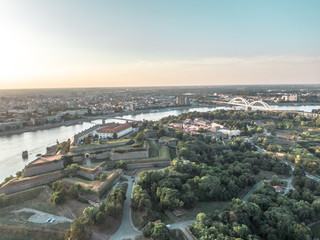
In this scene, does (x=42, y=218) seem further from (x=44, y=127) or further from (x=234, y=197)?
(x=44, y=127)

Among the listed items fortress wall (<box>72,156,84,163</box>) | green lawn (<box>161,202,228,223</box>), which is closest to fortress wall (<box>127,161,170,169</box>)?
fortress wall (<box>72,156,84,163</box>)

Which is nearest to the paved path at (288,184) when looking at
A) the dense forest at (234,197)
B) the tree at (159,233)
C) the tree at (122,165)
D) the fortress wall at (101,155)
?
the dense forest at (234,197)

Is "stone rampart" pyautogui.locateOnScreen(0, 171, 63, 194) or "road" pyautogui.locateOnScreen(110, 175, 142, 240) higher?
"stone rampart" pyautogui.locateOnScreen(0, 171, 63, 194)

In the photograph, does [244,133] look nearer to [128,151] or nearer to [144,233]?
[128,151]

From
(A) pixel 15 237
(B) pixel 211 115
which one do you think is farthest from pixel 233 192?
(B) pixel 211 115

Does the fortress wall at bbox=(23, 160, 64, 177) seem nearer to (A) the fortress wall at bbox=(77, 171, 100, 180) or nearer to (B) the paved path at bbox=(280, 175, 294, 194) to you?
(A) the fortress wall at bbox=(77, 171, 100, 180)

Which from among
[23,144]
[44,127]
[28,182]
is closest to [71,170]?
[28,182]

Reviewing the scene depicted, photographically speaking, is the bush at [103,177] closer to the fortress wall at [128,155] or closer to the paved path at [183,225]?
the fortress wall at [128,155]
